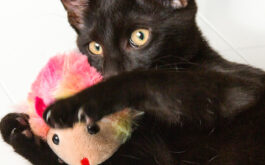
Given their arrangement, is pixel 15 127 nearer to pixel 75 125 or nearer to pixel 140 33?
pixel 75 125

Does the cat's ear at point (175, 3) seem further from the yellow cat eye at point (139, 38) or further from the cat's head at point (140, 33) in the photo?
the yellow cat eye at point (139, 38)

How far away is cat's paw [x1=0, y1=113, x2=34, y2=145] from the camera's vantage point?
111 cm

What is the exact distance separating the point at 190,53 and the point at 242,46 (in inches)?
28.6

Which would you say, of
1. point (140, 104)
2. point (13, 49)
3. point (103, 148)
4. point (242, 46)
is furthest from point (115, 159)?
point (242, 46)

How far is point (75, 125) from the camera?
94cm

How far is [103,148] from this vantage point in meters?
0.98

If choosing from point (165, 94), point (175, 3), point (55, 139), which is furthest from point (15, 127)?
point (175, 3)

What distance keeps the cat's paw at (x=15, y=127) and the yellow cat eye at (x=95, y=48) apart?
0.89 feet

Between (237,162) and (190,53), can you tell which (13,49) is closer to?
(190,53)

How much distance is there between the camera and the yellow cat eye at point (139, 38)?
45.3 inches

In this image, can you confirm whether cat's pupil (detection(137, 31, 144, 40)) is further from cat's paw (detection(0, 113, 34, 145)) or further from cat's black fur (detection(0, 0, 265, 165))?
cat's paw (detection(0, 113, 34, 145))

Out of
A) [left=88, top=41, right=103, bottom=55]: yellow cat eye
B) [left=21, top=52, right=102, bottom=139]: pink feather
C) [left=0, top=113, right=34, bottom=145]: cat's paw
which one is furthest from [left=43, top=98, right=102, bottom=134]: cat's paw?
[left=88, top=41, right=103, bottom=55]: yellow cat eye

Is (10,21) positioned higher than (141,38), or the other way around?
(141,38)

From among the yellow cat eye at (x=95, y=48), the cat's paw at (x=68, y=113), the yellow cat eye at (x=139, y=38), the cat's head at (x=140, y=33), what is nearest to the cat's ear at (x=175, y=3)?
the cat's head at (x=140, y=33)
